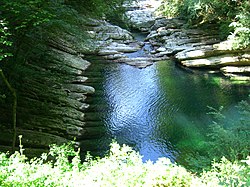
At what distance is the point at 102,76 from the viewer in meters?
13.3

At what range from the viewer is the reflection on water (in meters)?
8.66

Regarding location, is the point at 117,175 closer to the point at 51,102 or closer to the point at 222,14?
the point at 51,102

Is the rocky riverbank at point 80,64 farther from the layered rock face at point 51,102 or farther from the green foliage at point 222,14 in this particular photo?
the green foliage at point 222,14

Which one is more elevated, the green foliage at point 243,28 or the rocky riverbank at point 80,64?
the green foliage at point 243,28

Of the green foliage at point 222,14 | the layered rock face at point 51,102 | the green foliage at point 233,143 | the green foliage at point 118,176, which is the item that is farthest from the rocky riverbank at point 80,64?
the green foliage at point 118,176

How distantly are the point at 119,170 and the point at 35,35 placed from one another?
6.48 metres

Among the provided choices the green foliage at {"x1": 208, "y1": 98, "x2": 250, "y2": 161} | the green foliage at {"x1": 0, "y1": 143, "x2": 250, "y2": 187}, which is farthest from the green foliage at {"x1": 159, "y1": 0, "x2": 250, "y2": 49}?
the green foliage at {"x1": 0, "y1": 143, "x2": 250, "y2": 187}

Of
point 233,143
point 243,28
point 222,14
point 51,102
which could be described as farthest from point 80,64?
point 233,143

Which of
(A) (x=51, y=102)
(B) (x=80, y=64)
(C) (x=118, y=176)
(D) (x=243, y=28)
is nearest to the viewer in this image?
(C) (x=118, y=176)

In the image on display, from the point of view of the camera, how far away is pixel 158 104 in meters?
10.9

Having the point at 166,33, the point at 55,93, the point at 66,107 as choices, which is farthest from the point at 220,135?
the point at 166,33

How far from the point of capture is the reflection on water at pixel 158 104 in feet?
28.4

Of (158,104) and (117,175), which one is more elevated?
(117,175)

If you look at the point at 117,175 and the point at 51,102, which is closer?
the point at 117,175
